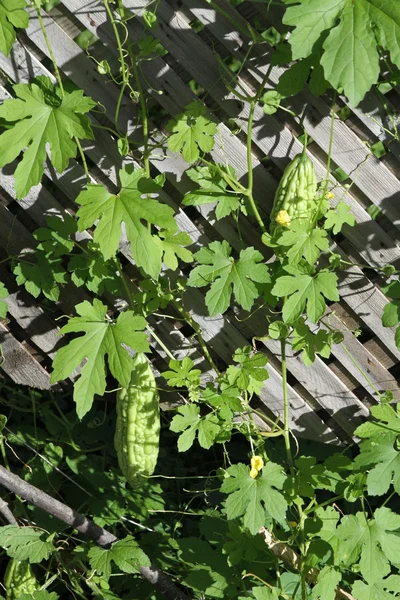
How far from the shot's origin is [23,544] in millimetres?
2600

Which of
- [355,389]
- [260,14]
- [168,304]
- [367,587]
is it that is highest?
[260,14]

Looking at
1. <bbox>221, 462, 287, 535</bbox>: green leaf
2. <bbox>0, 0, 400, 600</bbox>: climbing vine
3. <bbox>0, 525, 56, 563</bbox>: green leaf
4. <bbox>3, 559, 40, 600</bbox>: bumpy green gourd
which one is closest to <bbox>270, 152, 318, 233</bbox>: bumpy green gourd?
<bbox>0, 0, 400, 600</bbox>: climbing vine

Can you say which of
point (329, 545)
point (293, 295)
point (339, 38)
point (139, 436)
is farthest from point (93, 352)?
point (339, 38)

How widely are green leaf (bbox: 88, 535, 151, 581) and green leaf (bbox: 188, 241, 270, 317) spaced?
900 mm

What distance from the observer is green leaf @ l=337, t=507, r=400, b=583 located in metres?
2.25

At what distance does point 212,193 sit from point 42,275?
80cm

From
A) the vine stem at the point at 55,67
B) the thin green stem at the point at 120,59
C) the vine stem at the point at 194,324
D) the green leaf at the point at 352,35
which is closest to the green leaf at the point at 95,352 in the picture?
the vine stem at the point at 194,324

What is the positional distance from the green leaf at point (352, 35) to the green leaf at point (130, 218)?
62 cm

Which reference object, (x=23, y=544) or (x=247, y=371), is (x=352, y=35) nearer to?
(x=247, y=371)

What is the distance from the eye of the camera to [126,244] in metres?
2.84

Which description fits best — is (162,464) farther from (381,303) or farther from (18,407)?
(381,303)

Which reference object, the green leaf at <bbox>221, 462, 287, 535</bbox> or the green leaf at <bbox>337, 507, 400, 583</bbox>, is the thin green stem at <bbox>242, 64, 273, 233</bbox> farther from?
the green leaf at <bbox>337, 507, 400, 583</bbox>

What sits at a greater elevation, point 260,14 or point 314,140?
point 260,14

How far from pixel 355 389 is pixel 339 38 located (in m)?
1.48
